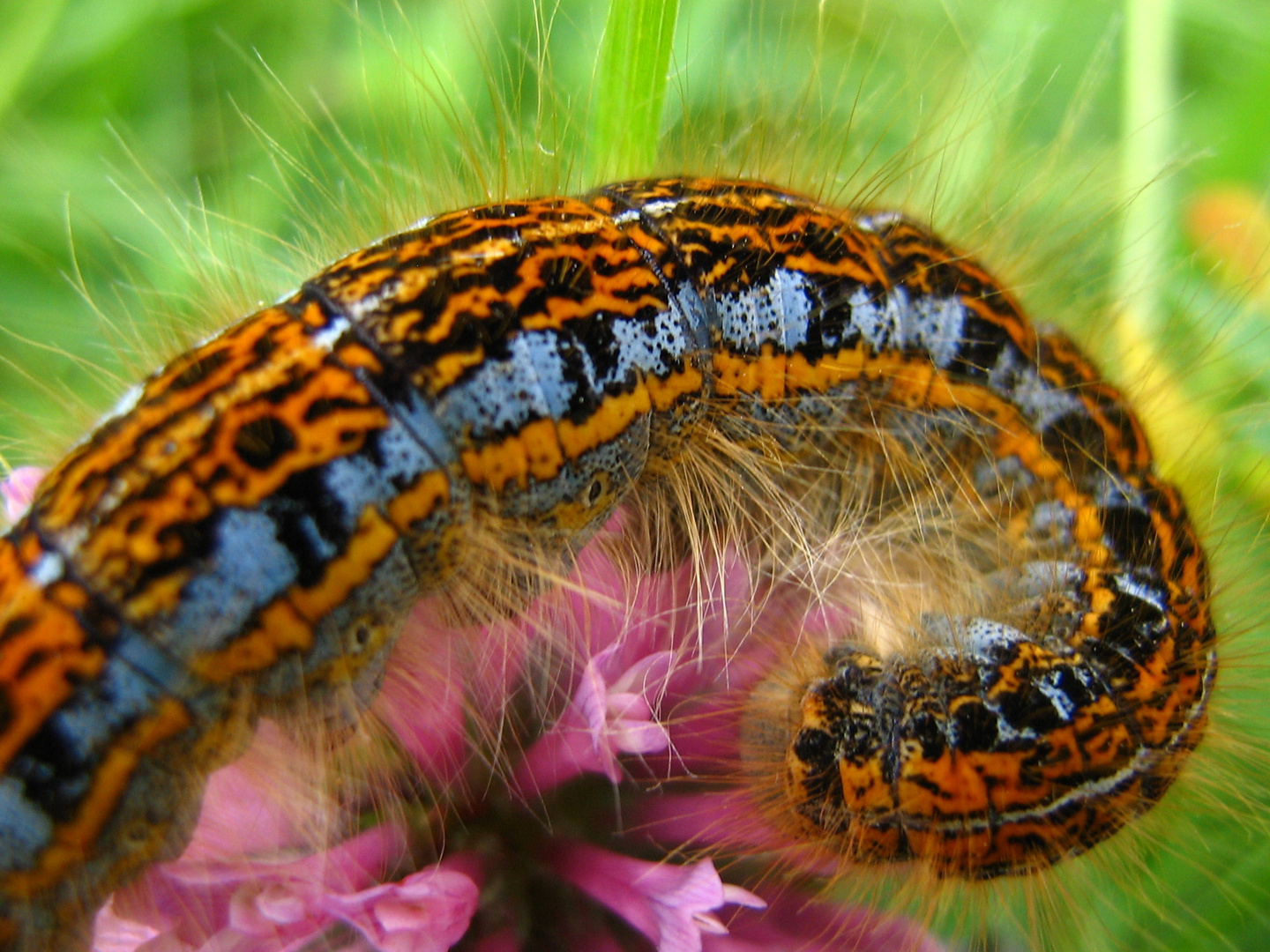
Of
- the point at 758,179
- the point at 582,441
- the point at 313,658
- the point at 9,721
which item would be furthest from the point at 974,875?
the point at 9,721

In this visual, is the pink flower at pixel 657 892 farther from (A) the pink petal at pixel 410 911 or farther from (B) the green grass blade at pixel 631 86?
(B) the green grass blade at pixel 631 86

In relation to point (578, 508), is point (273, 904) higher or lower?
lower

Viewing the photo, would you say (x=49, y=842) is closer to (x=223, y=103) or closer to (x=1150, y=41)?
(x=223, y=103)

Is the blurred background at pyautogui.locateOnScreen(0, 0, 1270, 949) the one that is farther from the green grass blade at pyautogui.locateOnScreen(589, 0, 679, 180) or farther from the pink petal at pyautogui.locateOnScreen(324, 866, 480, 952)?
the pink petal at pyautogui.locateOnScreen(324, 866, 480, 952)

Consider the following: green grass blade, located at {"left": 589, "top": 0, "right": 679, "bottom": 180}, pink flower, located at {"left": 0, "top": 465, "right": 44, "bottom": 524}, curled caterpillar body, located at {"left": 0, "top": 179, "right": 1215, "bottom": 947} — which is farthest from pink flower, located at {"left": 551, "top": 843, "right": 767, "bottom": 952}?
green grass blade, located at {"left": 589, "top": 0, "right": 679, "bottom": 180}

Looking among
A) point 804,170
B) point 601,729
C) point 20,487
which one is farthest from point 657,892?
point 804,170

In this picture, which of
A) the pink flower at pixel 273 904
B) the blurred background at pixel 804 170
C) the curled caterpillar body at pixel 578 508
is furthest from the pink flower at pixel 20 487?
the pink flower at pixel 273 904

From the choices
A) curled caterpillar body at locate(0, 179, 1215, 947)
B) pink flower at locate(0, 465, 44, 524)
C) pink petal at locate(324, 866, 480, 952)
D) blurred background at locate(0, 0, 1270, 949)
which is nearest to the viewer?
curled caterpillar body at locate(0, 179, 1215, 947)

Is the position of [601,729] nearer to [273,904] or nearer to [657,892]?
[657,892]
